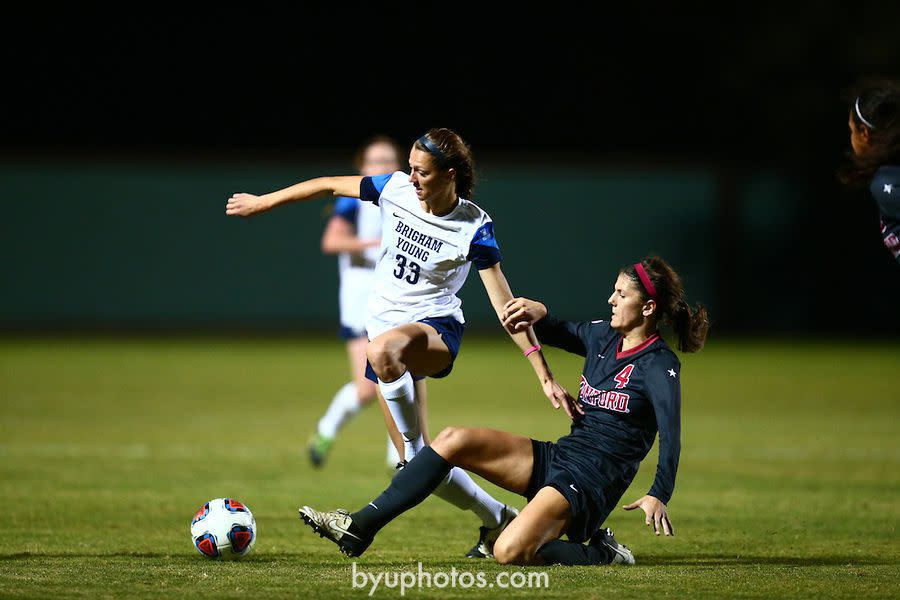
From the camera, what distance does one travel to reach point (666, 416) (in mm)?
5039

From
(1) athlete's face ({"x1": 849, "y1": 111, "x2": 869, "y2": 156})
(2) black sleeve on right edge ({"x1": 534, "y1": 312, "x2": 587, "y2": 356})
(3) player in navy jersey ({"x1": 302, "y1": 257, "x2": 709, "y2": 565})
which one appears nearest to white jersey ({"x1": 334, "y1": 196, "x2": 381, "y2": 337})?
(2) black sleeve on right edge ({"x1": 534, "y1": 312, "x2": 587, "y2": 356})

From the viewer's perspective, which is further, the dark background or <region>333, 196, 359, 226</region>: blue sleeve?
the dark background

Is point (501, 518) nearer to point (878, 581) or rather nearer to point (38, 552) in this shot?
point (878, 581)

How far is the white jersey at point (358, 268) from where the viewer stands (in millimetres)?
8531

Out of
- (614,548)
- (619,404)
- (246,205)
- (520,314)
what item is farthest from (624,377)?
(246,205)

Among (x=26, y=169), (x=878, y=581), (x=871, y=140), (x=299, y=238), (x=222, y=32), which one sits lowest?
(x=878, y=581)

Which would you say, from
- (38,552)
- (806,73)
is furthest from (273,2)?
(38,552)

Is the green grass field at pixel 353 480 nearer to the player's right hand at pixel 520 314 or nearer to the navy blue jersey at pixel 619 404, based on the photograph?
the navy blue jersey at pixel 619 404

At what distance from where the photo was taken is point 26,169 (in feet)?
70.6

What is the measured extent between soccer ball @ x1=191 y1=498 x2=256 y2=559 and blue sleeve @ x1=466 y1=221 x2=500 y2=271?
154cm

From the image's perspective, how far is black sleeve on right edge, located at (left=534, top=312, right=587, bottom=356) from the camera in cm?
558

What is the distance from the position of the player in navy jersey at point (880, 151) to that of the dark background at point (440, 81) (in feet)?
60.8

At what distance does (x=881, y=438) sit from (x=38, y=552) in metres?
7.09

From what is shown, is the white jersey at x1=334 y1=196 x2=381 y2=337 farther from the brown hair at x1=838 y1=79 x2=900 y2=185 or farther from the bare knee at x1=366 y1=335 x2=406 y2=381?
the brown hair at x1=838 y1=79 x2=900 y2=185
